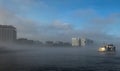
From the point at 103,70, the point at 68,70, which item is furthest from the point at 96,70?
the point at 68,70

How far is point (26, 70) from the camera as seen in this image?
89.4m

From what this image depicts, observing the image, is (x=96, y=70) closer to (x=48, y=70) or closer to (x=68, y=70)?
(x=68, y=70)

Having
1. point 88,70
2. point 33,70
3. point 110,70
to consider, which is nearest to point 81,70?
point 88,70

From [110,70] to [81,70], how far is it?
30.9ft

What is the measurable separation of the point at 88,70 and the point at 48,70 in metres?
13.1

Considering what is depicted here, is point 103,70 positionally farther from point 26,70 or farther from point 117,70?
point 26,70

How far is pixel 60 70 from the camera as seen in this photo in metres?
90.8

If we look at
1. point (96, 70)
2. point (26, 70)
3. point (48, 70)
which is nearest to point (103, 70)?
point (96, 70)

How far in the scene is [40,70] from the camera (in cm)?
9162

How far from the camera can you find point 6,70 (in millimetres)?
91375

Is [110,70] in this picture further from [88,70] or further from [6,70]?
[6,70]

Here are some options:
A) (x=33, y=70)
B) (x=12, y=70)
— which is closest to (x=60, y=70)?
(x=33, y=70)

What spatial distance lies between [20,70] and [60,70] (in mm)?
12911

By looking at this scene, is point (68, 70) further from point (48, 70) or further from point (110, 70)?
point (110, 70)
